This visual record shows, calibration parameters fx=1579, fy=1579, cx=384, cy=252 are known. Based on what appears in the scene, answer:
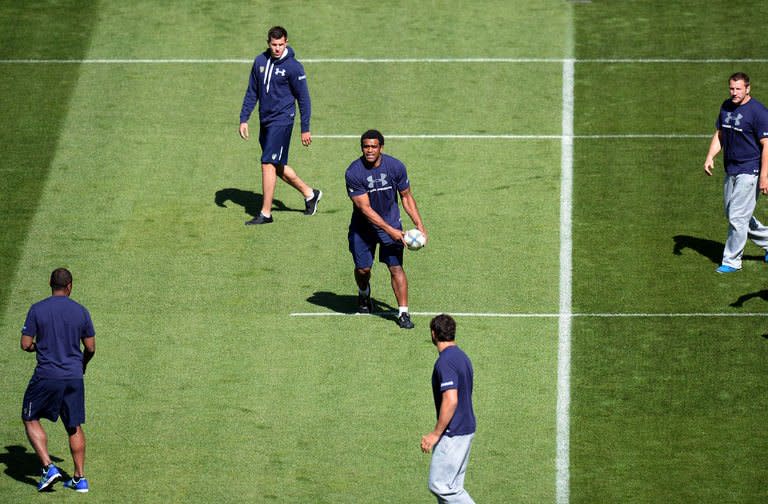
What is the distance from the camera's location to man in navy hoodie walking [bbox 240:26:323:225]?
62.8 feet

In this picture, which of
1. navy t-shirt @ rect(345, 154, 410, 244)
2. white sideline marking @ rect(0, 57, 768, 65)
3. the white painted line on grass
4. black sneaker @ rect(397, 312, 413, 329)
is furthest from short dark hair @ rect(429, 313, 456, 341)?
white sideline marking @ rect(0, 57, 768, 65)

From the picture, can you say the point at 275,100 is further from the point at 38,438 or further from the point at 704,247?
the point at 38,438

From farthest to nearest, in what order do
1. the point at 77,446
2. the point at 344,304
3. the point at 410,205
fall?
the point at 344,304, the point at 410,205, the point at 77,446

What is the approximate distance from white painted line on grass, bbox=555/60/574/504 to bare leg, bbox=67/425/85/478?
14.8 feet

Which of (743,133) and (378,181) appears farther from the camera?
(743,133)

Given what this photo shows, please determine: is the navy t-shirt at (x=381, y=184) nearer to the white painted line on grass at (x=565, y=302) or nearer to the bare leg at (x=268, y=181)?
the white painted line on grass at (x=565, y=302)

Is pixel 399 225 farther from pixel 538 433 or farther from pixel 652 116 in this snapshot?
pixel 652 116

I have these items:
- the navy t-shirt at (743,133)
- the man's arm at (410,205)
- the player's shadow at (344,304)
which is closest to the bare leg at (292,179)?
the player's shadow at (344,304)

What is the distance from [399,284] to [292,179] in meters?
3.02

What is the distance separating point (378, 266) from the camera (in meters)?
19.2

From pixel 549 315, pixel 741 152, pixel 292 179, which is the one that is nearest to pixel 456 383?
pixel 549 315

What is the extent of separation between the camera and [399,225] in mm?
17203

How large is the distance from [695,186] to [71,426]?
9.50 meters

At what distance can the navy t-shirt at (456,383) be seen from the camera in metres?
13.1
